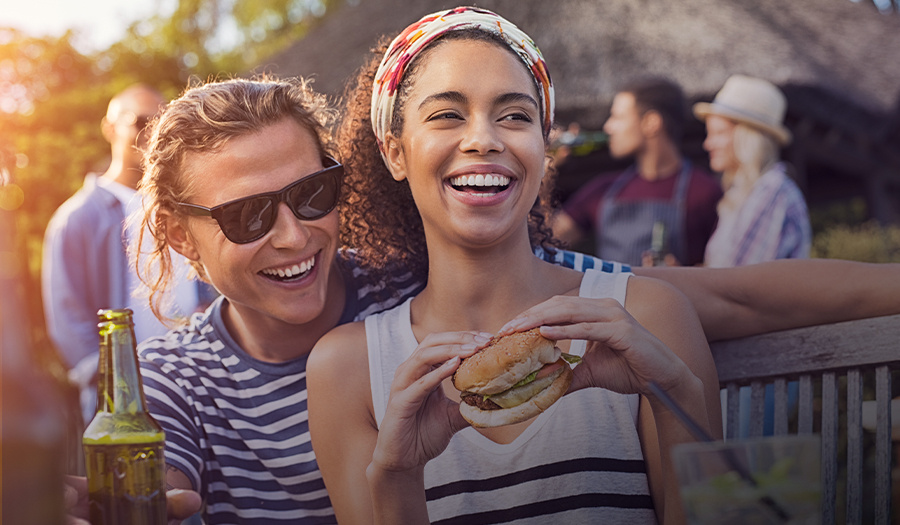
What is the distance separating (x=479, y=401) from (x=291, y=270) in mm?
792

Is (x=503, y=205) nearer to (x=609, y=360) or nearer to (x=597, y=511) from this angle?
(x=609, y=360)

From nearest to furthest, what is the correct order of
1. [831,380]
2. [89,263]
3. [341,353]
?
[831,380]
[341,353]
[89,263]

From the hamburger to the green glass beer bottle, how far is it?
0.56 meters

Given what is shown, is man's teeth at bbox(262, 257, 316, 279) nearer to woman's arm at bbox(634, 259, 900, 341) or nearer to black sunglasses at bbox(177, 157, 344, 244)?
black sunglasses at bbox(177, 157, 344, 244)

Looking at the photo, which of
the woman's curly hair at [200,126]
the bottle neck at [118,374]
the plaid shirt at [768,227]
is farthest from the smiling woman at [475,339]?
the plaid shirt at [768,227]

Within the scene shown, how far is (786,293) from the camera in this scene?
2.01 meters

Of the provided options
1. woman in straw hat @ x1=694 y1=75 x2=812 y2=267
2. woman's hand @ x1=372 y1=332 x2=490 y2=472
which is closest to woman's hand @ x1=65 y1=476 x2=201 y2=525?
woman's hand @ x1=372 y1=332 x2=490 y2=472

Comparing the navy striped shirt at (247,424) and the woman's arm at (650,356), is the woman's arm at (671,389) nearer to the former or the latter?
the woman's arm at (650,356)

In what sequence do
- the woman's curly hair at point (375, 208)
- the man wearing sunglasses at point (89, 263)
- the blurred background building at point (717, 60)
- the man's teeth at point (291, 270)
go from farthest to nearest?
1. the blurred background building at point (717, 60)
2. the man wearing sunglasses at point (89, 263)
3. the woman's curly hair at point (375, 208)
4. the man's teeth at point (291, 270)

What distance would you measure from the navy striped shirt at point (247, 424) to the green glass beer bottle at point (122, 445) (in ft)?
2.60

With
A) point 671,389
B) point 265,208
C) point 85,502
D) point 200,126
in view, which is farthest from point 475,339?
point 200,126

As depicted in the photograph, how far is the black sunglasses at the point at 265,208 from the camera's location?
2102 millimetres

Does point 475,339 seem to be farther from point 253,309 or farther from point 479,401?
point 253,309

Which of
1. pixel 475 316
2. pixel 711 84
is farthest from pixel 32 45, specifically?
pixel 475 316
